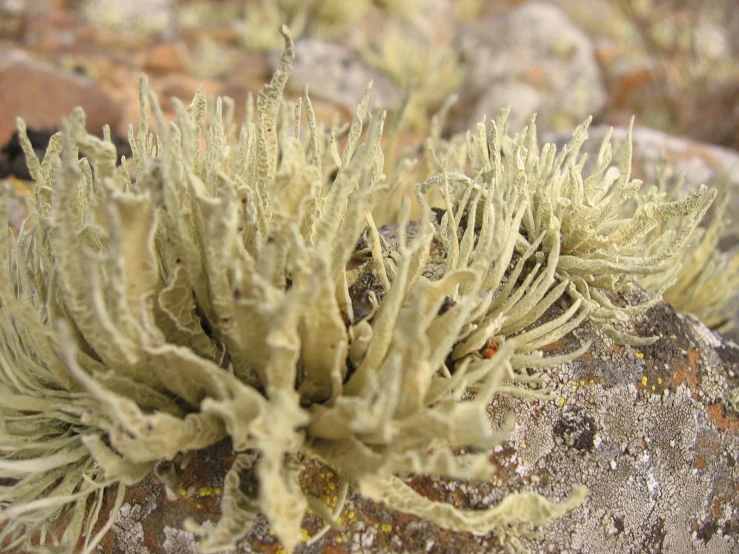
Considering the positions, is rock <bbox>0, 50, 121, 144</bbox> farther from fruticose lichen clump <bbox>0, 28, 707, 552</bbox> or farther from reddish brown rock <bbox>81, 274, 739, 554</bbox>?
reddish brown rock <bbox>81, 274, 739, 554</bbox>


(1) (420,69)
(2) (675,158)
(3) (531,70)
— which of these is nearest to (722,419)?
(2) (675,158)

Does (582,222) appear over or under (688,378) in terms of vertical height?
over

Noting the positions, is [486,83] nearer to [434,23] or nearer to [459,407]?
[434,23]

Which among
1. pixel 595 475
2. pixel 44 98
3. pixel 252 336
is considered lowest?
pixel 44 98

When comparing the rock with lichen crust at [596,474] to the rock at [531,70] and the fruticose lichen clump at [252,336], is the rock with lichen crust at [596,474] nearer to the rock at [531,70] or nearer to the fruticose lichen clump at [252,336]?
the fruticose lichen clump at [252,336]

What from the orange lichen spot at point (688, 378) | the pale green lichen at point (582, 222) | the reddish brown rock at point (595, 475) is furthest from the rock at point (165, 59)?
the orange lichen spot at point (688, 378)

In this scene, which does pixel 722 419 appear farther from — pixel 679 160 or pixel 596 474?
pixel 679 160

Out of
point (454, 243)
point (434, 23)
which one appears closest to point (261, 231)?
point (454, 243)
